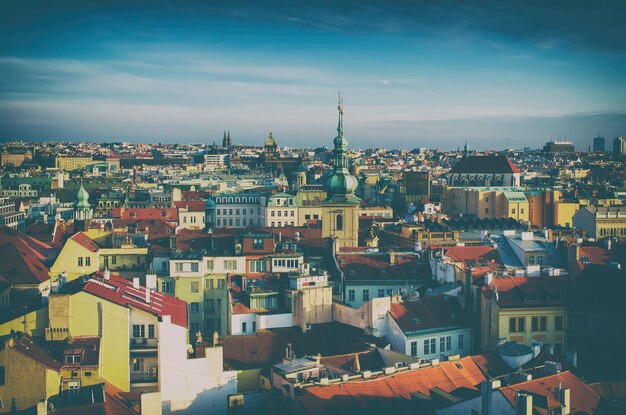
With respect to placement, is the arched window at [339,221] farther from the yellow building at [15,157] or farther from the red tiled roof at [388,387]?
the yellow building at [15,157]

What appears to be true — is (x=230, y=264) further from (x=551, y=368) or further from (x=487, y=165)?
(x=487, y=165)

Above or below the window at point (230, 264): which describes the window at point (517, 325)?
below

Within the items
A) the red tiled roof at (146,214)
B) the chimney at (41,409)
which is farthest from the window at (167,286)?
the red tiled roof at (146,214)

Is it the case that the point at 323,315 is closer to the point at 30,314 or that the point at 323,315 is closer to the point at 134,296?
the point at 134,296

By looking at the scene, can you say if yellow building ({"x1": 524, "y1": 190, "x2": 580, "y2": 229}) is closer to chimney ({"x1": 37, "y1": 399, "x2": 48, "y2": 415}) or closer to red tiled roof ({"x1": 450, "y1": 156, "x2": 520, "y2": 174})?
red tiled roof ({"x1": 450, "y1": 156, "x2": 520, "y2": 174})

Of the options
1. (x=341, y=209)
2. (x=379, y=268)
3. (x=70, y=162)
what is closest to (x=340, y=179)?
(x=341, y=209)

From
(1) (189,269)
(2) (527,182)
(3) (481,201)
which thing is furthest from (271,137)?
(1) (189,269)

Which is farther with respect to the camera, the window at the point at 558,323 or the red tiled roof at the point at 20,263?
the red tiled roof at the point at 20,263
